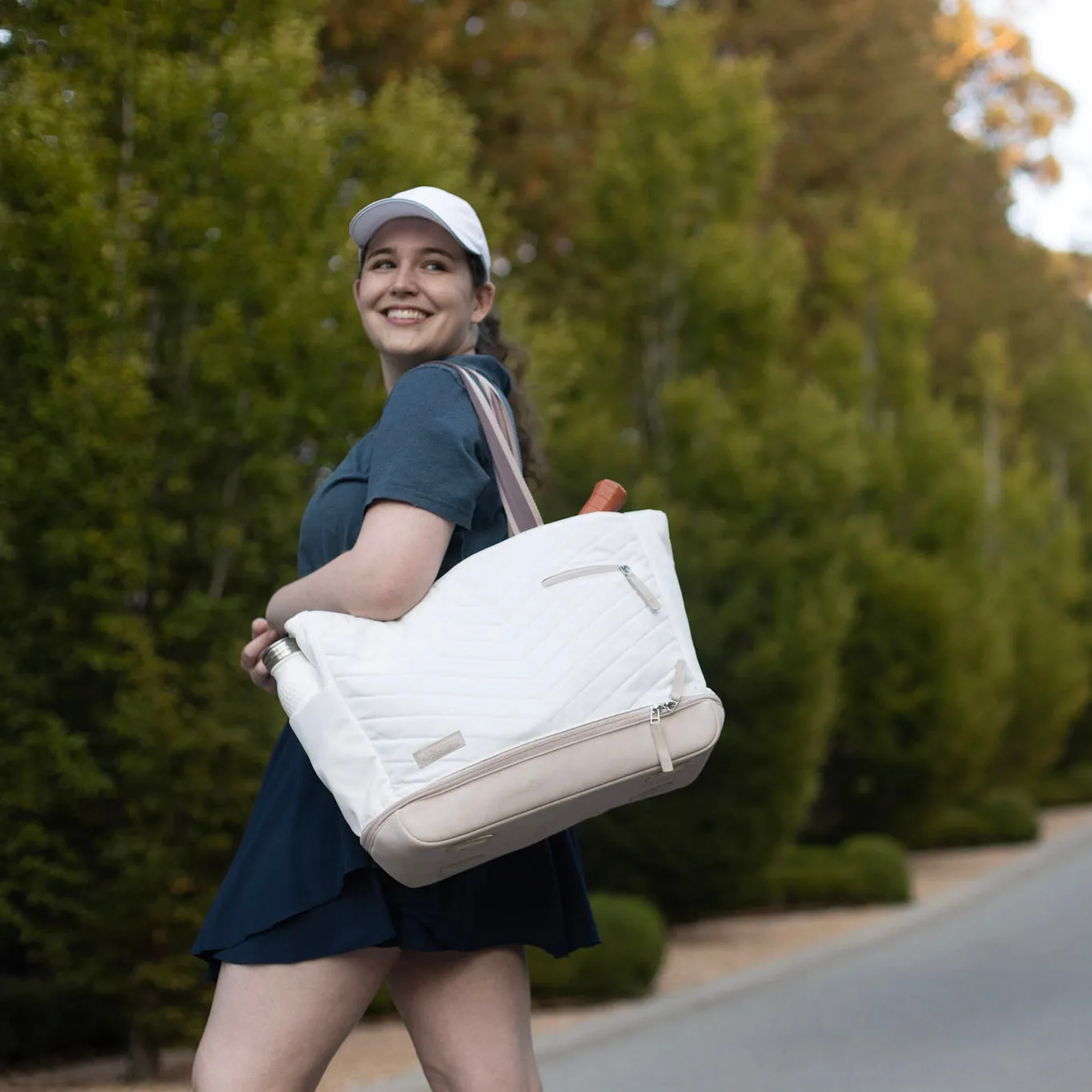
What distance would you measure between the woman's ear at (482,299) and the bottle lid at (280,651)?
713mm

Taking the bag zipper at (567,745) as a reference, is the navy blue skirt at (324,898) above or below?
below

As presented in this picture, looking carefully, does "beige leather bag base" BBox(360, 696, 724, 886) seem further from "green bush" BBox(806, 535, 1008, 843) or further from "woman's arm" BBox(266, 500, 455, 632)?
"green bush" BBox(806, 535, 1008, 843)

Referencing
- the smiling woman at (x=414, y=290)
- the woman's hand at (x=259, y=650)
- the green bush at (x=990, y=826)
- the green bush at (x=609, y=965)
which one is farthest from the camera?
the green bush at (x=990, y=826)

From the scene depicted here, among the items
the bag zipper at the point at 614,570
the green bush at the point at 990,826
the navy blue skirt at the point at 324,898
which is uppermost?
the bag zipper at the point at 614,570

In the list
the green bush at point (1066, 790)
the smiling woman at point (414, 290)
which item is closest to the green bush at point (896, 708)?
the green bush at point (1066, 790)

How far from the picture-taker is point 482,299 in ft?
9.79

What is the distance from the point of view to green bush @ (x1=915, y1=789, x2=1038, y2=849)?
1989 centimetres

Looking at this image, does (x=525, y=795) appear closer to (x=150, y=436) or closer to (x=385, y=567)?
(x=385, y=567)

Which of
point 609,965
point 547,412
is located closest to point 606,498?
point 547,412

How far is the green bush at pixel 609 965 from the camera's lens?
9.37 metres

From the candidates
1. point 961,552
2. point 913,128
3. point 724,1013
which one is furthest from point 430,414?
point 913,128

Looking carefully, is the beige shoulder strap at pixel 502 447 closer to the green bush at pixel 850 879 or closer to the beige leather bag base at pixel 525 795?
the beige leather bag base at pixel 525 795

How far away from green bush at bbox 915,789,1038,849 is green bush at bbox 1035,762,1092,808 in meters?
6.42

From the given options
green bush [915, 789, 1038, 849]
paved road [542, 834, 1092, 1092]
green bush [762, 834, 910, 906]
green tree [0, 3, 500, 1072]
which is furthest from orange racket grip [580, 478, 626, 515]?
green bush [915, 789, 1038, 849]
